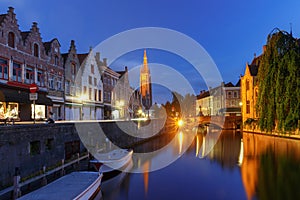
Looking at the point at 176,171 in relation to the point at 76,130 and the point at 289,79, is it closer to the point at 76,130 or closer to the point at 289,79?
the point at 76,130

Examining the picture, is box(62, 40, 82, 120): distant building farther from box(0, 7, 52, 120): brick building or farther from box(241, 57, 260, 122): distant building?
box(241, 57, 260, 122): distant building

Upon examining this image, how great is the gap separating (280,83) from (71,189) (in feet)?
101

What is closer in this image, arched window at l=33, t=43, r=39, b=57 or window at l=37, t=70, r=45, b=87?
arched window at l=33, t=43, r=39, b=57

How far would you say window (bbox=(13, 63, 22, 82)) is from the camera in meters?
23.8

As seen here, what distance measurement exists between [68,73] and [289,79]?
89.6ft

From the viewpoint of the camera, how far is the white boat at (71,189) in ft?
32.9

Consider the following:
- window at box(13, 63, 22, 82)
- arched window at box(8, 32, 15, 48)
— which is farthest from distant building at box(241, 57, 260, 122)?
arched window at box(8, 32, 15, 48)

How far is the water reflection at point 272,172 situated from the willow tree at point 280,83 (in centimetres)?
599

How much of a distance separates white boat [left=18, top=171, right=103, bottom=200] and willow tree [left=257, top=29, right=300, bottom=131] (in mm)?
27463

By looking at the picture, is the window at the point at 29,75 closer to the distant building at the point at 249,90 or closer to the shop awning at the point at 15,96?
the shop awning at the point at 15,96

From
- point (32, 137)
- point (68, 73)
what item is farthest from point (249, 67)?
point (32, 137)

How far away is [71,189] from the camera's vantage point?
36.1 ft

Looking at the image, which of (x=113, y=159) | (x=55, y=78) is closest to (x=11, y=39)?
(x=55, y=78)

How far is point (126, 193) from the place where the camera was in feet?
49.4
